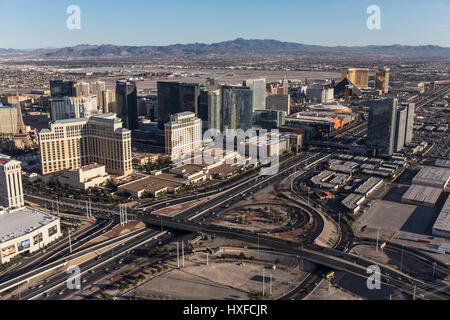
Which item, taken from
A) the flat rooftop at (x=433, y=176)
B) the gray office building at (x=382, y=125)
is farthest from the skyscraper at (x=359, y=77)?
the flat rooftop at (x=433, y=176)

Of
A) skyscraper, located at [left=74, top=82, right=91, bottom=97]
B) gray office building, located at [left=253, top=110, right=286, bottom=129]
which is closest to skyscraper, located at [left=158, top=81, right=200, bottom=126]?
gray office building, located at [left=253, top=110, right=286, bottom=129]

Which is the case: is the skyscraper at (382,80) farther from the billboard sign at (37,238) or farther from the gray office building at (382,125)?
the billboard sign at (37,238)

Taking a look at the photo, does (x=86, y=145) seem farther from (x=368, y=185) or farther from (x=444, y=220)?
(x=444, y=220)

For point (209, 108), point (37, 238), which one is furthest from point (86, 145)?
point (37, 238)

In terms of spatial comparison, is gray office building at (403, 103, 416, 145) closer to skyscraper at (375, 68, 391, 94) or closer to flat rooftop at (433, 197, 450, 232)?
flat rooftop at (433, 197, 450, 232)

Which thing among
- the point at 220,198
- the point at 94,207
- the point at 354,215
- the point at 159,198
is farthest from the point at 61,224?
the point at 354,215
